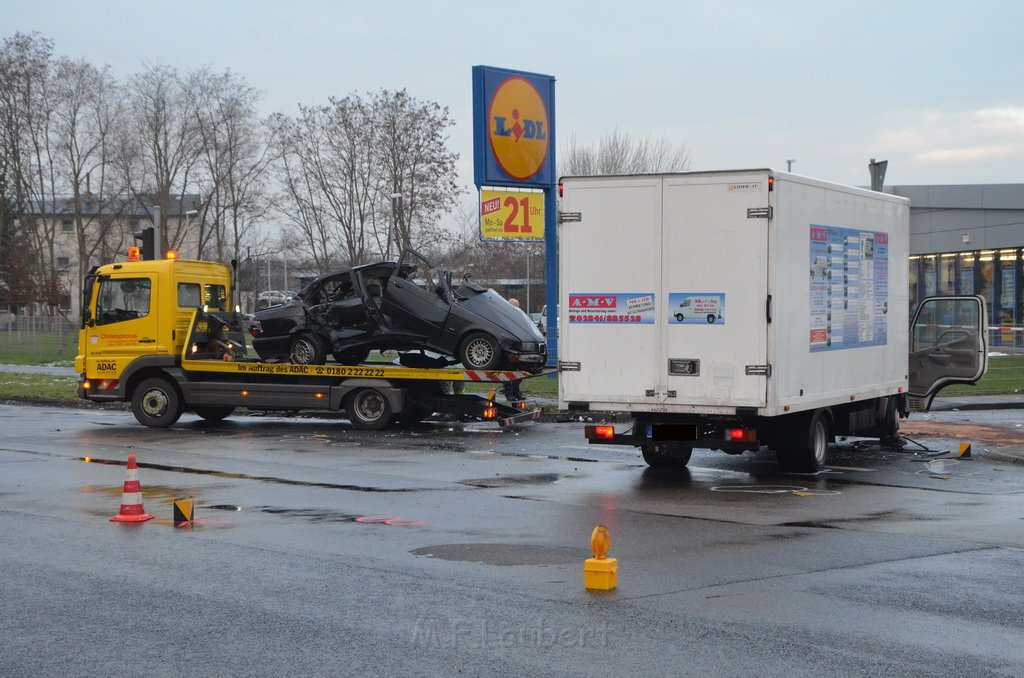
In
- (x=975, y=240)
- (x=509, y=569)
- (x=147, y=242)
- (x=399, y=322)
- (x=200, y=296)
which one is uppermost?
(x=975, y=240)

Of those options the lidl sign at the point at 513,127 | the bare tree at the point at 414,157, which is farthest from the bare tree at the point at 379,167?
the lidl sign at the point at 513,127

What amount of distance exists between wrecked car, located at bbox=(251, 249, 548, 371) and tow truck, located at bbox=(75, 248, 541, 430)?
16.4 inches

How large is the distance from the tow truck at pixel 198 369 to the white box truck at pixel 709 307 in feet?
20.9

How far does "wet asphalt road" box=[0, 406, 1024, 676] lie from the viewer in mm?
6289

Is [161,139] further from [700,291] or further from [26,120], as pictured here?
[700,291]

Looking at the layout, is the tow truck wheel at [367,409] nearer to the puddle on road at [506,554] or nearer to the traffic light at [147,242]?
the traffic light at [147,242]

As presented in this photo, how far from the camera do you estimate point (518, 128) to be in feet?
80.5

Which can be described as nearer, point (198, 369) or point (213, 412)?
point (198, 369)

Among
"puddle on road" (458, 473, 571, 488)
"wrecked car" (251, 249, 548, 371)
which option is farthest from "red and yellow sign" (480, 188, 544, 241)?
"puddle on road" (458, 473, 571, 488)

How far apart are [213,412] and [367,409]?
362cm

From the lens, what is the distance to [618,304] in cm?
1298

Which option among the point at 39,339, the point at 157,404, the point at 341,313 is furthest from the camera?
the point at 39,339

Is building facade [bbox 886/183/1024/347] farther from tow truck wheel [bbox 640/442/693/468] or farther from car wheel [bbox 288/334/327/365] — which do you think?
tow truck wheel [bbox 640/442/693/468]

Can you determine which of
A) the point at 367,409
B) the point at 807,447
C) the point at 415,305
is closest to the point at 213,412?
the point at 367,409
